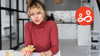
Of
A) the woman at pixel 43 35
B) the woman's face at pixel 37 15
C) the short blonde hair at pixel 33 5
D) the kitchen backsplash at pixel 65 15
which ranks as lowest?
the woman at pixel 43 35

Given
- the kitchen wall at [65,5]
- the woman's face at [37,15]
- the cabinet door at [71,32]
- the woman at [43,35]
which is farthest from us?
the kitchen wall at [65,5]

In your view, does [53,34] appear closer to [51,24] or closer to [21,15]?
[51,24]

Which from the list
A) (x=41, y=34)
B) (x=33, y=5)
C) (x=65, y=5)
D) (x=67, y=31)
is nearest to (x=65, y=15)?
(x=65, y=5)

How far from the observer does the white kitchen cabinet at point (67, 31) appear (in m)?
6.55

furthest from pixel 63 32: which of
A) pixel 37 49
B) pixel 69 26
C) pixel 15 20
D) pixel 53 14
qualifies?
pixel 37 49

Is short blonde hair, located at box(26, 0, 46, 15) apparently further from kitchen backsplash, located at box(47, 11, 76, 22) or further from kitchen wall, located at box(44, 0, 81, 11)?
kitchen wall, located at box(44, 0, 81, 11)

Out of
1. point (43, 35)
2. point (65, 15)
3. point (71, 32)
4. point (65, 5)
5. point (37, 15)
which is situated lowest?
point (71, 32)

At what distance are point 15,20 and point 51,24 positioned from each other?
10.6 feet

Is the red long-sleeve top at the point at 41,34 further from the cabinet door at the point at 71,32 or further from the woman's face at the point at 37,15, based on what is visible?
the cabinet door at the point at 71,32

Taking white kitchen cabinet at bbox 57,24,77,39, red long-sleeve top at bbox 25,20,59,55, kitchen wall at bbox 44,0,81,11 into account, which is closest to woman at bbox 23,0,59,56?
red long-sleeve top at bbox 25,20,59,55

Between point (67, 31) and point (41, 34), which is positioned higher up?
point (41, 34)

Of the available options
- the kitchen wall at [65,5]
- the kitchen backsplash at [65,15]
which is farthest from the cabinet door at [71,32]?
the kitchen wall at [65,5]

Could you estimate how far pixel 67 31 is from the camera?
6.63 meters

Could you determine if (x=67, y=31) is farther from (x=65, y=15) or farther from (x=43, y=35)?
(x=43, y=35)
